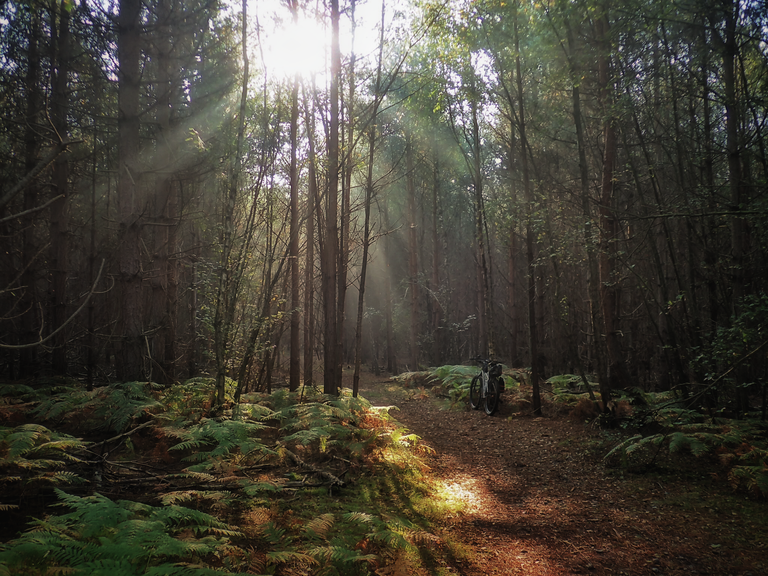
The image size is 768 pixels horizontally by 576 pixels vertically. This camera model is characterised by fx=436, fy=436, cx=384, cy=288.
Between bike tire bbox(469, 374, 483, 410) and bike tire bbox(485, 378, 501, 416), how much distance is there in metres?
0.63

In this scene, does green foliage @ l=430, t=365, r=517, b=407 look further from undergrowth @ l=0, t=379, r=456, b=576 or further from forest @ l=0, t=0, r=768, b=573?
undergrowth @ l=0, t=379, r=456, b=576

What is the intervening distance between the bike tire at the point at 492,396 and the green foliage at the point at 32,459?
26.3ft

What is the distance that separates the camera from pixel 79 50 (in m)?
10.9

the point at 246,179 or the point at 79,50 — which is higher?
the point at 79,50

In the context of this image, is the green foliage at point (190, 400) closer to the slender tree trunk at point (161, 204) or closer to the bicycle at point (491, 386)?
the slender tree trunk at point (161, 204)

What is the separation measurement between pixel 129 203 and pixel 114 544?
805cm

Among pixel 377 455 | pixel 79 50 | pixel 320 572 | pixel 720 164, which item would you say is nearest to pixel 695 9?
pixel 720 164

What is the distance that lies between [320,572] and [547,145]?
621 inches

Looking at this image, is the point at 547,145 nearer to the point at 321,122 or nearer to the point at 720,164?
the point at 720,164

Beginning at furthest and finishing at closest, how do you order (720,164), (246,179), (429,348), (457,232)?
(457,232) < (429,348) < (246,179) < (720,164)

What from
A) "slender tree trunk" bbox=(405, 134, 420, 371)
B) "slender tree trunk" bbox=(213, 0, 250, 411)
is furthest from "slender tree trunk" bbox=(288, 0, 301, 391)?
"slender tree trunk" bbox=(405, 134, 420, 371)

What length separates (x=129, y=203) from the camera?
870 cm

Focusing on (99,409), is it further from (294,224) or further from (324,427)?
(294,224)

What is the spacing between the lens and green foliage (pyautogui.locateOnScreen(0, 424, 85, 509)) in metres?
3.31
